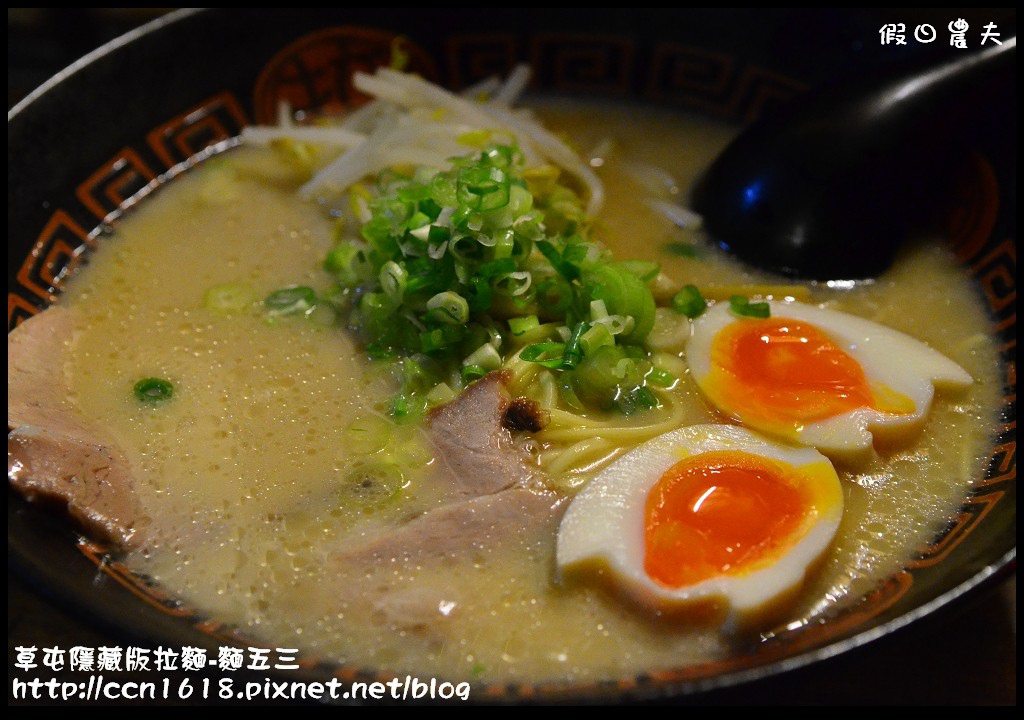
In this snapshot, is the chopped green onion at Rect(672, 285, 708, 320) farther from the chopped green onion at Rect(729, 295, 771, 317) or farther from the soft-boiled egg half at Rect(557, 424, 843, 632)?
the soft-boiled egg half at Rect(557, 424, 843, 632)

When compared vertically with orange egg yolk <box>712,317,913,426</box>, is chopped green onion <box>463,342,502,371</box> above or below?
above

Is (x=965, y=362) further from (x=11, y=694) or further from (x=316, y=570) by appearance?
(x=11, y=694)

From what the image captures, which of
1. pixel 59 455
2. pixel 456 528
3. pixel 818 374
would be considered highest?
pixel 59 455

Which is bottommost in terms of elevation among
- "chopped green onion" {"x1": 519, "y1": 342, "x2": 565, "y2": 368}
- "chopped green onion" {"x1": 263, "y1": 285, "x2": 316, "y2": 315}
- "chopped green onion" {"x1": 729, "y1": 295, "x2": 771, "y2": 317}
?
"chopped green onion" {"x1": 729, "y1": 295, "x2": 771, "y2": 317}

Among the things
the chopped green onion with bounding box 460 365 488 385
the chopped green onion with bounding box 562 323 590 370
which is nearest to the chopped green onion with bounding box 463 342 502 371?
the chopped green onion with bounding box 460 365 488 385

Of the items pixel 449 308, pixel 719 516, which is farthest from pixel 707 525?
pixel 449 308

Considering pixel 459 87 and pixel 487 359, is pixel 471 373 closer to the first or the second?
pixel 487 359
